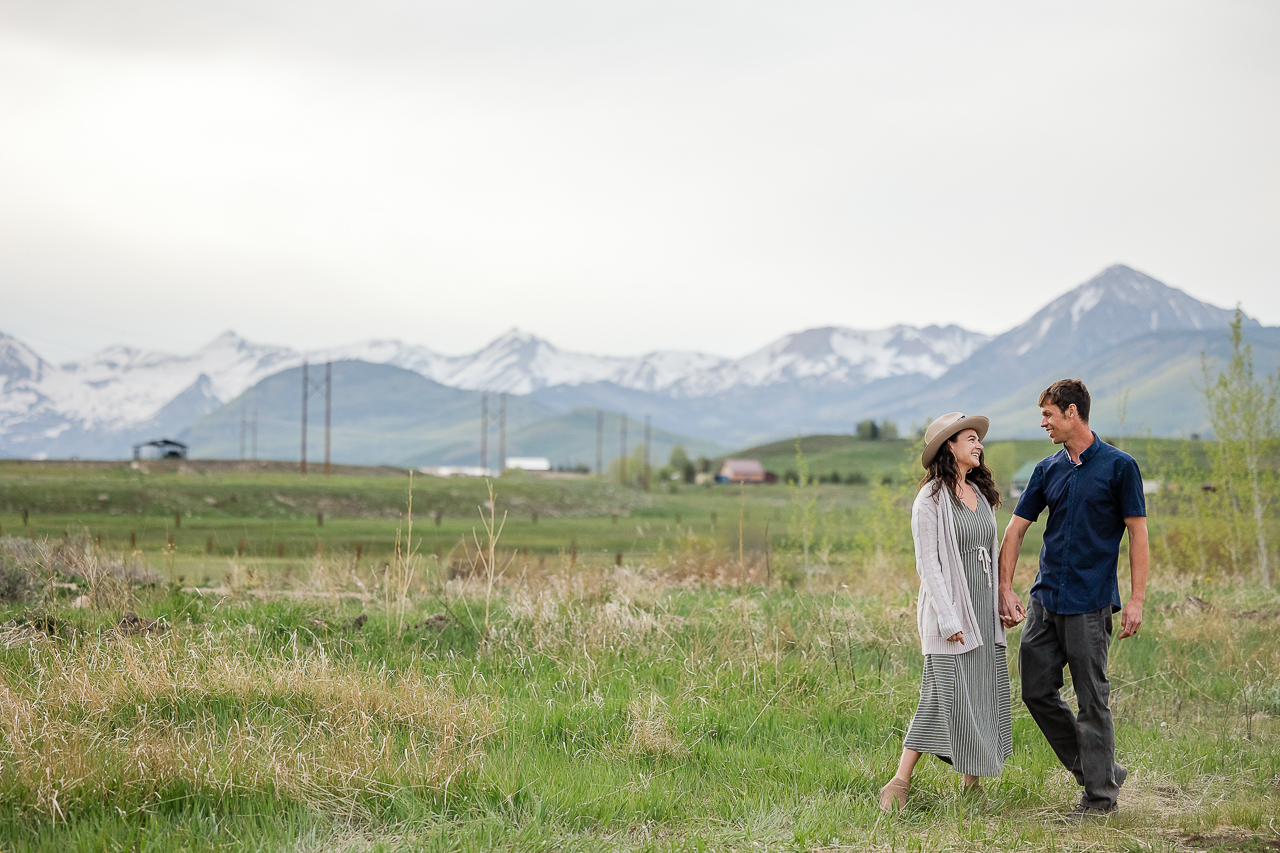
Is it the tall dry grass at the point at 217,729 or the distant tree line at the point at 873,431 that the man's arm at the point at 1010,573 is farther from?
the distant tree line at the point at 873,431

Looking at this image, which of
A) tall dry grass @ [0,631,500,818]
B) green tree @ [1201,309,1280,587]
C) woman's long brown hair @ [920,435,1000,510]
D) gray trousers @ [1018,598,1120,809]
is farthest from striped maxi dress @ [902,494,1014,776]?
green tree @ [1201,309,1280,587]

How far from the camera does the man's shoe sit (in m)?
5.65

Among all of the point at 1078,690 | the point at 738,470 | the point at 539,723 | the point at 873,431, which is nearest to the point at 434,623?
the point at 539,723

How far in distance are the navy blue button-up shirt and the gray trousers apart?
12cm

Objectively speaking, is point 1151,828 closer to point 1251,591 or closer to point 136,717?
point 136,717

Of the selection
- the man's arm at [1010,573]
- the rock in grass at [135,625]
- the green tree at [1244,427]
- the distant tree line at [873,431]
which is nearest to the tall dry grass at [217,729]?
the rock in grass at [135,625]

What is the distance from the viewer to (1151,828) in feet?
18.2

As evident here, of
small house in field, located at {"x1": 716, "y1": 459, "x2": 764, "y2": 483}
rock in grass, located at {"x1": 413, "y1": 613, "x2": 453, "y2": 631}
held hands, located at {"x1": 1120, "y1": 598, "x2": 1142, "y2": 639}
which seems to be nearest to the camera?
held hands, located at {"x1": 1120, "y1": 598, "x2": 1142, "y2": 639}

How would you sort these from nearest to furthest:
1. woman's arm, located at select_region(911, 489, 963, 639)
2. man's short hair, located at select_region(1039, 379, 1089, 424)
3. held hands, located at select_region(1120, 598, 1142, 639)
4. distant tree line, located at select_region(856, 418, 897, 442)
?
1. woman's arm, located at select_region(911, 489, 963, 639)
2. held hands, located at select_region(1120, 598, 1142, 639)
3. man's short hair, located at select_region(1039, 379, 1089, 424)
4. distant tree line, located at select_region(856, 418, 897, 442)

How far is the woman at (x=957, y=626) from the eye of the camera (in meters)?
5.57

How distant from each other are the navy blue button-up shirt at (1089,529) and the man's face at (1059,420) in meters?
0.13

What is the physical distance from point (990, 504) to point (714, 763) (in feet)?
8.67

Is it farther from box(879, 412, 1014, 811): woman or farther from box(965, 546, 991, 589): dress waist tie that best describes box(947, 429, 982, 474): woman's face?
box(965, 546, 991, 589): dress waist tie

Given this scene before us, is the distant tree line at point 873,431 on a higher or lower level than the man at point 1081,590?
higher
